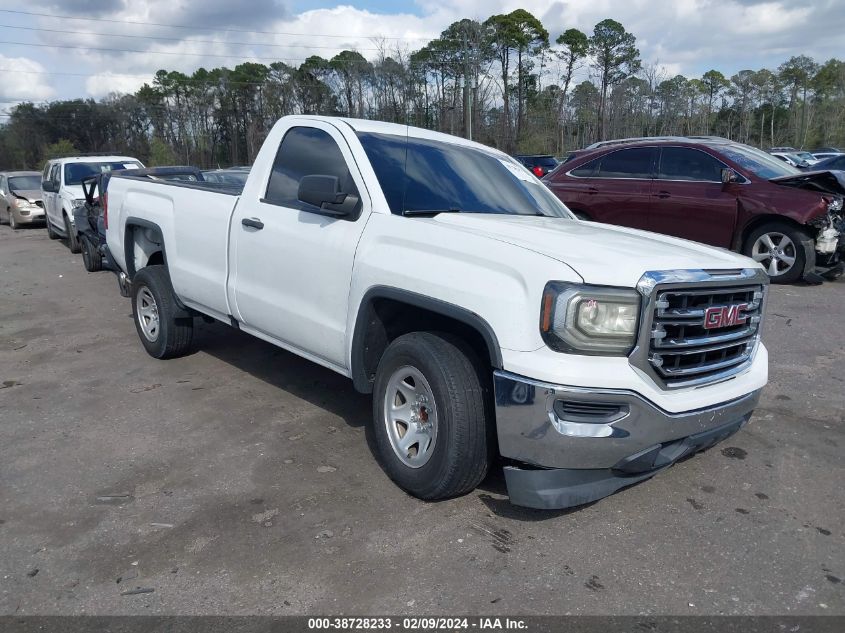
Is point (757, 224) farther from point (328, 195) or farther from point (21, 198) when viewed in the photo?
point (21, 198)

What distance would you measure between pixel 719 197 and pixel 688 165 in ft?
2.31

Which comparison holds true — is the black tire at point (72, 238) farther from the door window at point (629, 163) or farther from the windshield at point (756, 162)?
the windshield at point (756, 162)

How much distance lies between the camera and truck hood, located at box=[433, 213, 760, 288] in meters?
3.11

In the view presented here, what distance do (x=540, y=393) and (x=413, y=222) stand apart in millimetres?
1240

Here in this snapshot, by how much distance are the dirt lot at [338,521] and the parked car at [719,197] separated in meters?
3.83

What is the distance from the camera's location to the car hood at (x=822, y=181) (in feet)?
28.8

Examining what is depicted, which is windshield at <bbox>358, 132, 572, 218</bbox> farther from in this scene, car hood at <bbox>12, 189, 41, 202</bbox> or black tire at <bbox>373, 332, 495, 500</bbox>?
car hood at <bbox>12, 189, 41, 202</bbox>

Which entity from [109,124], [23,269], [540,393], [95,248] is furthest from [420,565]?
[109,124]

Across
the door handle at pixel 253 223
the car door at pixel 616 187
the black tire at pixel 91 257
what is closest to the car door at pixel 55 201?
the black tire at pixel 91 257

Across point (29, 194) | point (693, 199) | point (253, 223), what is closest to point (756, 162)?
point (693, 199)

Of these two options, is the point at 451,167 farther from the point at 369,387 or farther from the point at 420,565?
the point at 420,565

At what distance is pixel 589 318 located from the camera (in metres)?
3.04

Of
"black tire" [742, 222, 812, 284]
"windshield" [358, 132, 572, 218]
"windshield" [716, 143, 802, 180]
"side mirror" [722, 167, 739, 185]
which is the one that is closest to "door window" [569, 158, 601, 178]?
"windshield" [716, 143, 802, 180]

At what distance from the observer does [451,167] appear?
452cm
